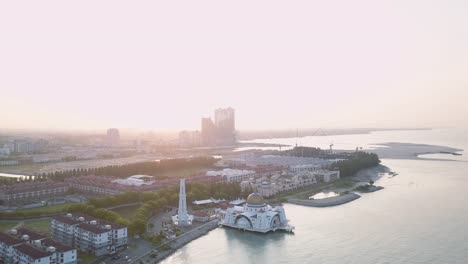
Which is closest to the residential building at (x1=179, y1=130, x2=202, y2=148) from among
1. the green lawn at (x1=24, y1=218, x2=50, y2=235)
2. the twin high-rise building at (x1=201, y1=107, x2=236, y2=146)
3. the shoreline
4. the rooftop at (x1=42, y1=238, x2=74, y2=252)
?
the twin high-rise building at (x1=201, y1=107, x2=236, y2=146)

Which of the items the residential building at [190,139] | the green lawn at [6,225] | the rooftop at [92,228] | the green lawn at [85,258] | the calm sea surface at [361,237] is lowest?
the calm sea surface at [361,237]

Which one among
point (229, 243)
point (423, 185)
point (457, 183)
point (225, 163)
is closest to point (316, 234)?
point (229, 243)

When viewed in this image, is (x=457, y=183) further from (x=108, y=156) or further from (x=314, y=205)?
(x=108, y=156)

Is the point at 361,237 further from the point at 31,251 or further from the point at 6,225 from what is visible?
the point at 6,225

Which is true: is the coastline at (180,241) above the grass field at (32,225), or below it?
below

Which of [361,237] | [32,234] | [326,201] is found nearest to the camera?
[32,234]

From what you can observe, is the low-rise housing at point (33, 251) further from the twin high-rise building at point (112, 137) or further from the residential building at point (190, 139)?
the twin high-rise building at point (112, 137)

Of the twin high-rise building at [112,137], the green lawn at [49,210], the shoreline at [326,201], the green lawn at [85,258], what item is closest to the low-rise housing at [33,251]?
the green lawn at [85,258]

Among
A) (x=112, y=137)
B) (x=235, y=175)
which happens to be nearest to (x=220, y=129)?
(x=112, y=137)
